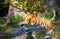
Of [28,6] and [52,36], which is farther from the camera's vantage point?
[52,36]

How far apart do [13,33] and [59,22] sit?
398 cm

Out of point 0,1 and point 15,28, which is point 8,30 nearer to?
point 15,28

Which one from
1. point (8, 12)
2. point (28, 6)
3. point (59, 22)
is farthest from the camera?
point (8, 12)

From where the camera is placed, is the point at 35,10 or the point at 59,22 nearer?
the point at 35,10

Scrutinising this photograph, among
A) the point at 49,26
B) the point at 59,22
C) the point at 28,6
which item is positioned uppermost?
the point at 28,6

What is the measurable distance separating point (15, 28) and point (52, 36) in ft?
19.2

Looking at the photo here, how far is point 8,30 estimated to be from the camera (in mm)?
13984

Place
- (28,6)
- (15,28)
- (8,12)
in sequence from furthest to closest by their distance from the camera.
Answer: (8,12) < (15,28) < (28,6)

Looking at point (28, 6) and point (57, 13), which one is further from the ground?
point (28, 6)

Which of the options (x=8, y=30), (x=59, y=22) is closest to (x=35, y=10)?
(x=8, y=30)

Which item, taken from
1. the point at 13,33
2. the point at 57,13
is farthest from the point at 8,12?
the point at 13,33

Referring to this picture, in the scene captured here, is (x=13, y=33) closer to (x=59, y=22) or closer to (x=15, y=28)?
(x=15, y=28)

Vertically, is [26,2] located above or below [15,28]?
above

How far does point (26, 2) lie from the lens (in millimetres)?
8242
